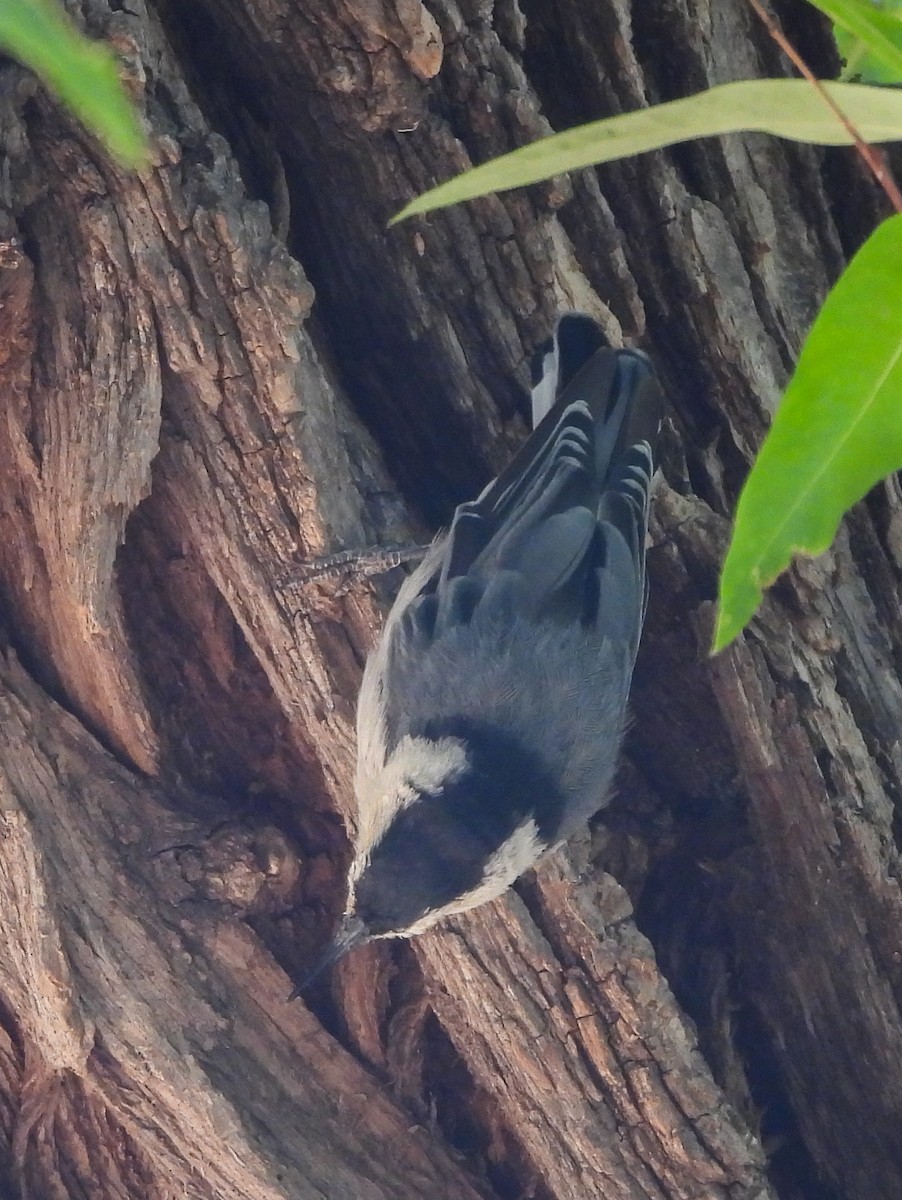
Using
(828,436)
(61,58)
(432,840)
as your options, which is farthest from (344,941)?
(61,58)

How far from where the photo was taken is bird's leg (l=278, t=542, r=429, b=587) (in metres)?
1.86

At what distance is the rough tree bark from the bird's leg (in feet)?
0.07

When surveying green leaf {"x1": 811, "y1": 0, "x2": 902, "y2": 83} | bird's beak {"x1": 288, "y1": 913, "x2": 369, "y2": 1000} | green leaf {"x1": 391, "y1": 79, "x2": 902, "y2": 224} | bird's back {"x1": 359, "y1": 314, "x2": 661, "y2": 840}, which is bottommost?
bird's beak {"x1": 288, "y1": 913, "x2": 369, "y2": 1000}

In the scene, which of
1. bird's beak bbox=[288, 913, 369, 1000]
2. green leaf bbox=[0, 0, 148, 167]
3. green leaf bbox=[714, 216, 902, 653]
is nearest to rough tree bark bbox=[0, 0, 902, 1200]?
bird's beak bbox=[288, 913, 369, 1000]

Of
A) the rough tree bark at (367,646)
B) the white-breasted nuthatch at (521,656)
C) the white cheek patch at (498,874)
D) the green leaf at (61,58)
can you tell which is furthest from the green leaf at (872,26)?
the white cheek patch at (498,874)

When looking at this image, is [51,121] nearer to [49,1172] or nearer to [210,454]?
[210,454]

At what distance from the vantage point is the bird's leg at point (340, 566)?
1.86 meters

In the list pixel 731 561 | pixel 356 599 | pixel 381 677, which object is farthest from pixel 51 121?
pixel 731 561

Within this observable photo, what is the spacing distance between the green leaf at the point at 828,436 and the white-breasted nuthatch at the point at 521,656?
3.57 ft

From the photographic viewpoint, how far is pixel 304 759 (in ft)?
6.99

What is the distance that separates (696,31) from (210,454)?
1071 millimetres

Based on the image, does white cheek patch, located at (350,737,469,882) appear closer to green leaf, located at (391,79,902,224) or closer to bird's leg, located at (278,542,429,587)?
bird's leg, located at (278,542,429,587)

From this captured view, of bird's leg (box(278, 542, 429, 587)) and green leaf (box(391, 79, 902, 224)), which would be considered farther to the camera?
bird's leg (box(278, 542, 429, 587))

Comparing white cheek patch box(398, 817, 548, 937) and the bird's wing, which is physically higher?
the bird's wing
